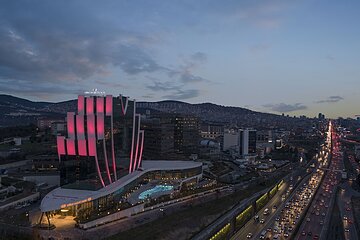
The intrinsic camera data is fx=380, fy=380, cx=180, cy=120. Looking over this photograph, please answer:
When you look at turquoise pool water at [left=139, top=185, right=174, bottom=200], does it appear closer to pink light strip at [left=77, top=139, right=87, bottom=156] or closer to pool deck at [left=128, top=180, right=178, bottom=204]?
pool deck at [left=128, top=180, right=178, bottom=204]

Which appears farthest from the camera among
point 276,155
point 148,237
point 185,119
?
point 276,155

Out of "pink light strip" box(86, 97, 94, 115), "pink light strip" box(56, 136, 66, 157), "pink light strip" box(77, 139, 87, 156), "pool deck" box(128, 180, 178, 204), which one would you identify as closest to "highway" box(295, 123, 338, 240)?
"pool deck" box(128, 180, 178, 204)

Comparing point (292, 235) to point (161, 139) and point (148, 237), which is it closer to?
point (148, 237)

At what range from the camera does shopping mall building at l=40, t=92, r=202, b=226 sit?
31828 mm

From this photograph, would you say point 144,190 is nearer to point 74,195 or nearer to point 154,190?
point 154,190

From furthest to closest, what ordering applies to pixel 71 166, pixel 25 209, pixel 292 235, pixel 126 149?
pixel 126 149
pixel 71 166
pixel 25 209
pixel 292 235

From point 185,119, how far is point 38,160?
3375 centimetres

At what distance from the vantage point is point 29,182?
42.3 meters

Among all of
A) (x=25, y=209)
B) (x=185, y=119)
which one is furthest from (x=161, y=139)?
(x=25, y=209)

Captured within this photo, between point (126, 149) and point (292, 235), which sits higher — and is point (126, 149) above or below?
above

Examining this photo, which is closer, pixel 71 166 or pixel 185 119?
pixel 71 166

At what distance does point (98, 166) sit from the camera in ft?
115

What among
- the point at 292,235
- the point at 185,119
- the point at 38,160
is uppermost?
the point at 185,119

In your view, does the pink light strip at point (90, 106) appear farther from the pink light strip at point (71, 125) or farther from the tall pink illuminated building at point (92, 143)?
the pink light strip at point (71, 125)
